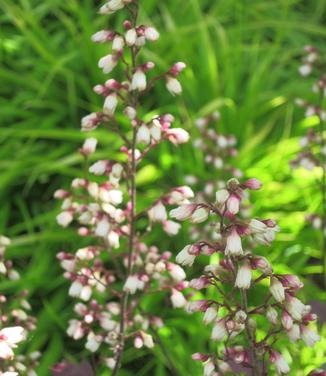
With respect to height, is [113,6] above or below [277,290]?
above

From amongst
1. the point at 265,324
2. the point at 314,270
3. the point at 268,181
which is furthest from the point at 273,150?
the point at 265,324

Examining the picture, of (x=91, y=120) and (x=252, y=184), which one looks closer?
(x=252, y=184)

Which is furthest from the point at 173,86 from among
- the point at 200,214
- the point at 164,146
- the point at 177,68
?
the point at 164,146

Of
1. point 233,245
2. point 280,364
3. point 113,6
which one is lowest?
point 280,364

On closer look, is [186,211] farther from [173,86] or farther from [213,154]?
[213,154]

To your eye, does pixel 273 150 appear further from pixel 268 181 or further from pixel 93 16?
pixel 93 16

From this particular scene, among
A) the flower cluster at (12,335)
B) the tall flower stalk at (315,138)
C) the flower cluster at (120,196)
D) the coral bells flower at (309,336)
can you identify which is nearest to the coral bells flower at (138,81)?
the flower cluster at (120,196)
